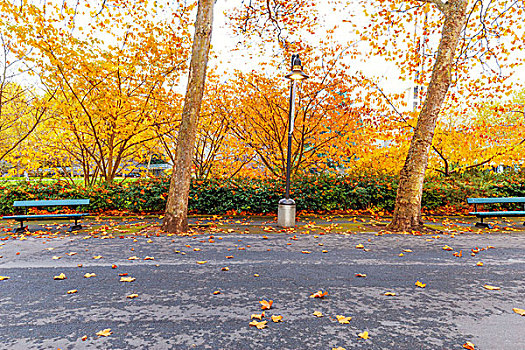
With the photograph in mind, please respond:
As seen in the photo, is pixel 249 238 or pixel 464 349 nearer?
pixel 464 349

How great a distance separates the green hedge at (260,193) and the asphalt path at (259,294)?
3371 millimetres

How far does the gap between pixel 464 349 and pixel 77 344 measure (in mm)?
3459

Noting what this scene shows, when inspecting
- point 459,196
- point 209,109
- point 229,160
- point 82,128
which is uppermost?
point 209,109

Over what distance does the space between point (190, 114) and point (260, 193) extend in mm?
3651

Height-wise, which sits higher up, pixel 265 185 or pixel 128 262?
pixel 265 185

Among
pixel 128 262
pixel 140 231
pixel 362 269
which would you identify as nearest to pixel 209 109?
pixel 140 231

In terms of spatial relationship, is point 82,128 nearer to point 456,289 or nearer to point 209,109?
point 209,109

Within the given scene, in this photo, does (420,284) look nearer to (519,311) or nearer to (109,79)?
(519,311)

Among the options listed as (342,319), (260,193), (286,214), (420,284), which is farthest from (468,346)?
(260,193)

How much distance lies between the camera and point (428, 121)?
294 inches

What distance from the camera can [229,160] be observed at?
40.9ft

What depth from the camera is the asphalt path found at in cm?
276

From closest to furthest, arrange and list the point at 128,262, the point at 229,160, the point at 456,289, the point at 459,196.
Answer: the point at 456,289
the point at 128,262
the point at 459,196
the point at 229,160

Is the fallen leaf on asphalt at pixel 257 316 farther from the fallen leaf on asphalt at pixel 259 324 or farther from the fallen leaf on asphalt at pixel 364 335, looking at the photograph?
the fallen leaf on asphalt at pixel 364 335
